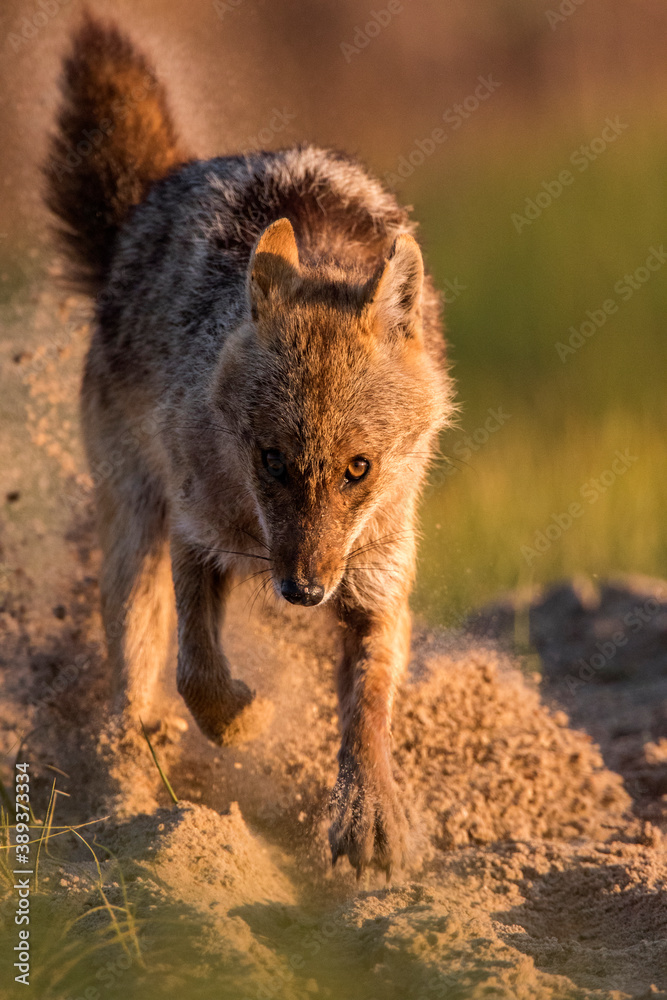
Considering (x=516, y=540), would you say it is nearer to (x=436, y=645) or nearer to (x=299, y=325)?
(x=436, y=645)

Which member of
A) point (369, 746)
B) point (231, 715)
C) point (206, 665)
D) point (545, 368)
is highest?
point (545, 368)

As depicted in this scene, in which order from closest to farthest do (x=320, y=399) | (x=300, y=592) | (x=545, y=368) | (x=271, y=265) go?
(x=300, y=592) → (x=320, y=399) → (x=271, y=265) → (x=545, y=368)

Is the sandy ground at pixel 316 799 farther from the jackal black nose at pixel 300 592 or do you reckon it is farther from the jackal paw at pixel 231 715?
the jackal black nose at pixel 300 592

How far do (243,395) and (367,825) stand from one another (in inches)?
62.8

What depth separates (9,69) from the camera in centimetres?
613

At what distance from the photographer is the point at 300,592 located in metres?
3.20

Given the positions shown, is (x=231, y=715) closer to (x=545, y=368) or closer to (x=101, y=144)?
(x=101, y=144)

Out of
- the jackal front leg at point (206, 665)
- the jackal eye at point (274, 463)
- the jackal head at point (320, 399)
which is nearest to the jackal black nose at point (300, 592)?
the jackal head at point (320, 399)

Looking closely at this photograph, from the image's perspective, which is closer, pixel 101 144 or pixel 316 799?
pixel 316 799

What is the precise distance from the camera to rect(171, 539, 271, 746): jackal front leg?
13.3ft

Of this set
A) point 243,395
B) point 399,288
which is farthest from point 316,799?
point 399,288

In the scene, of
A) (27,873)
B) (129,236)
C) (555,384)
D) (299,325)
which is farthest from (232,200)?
(555,384)

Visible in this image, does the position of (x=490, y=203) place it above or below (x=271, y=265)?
above

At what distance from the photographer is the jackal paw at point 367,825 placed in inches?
133
